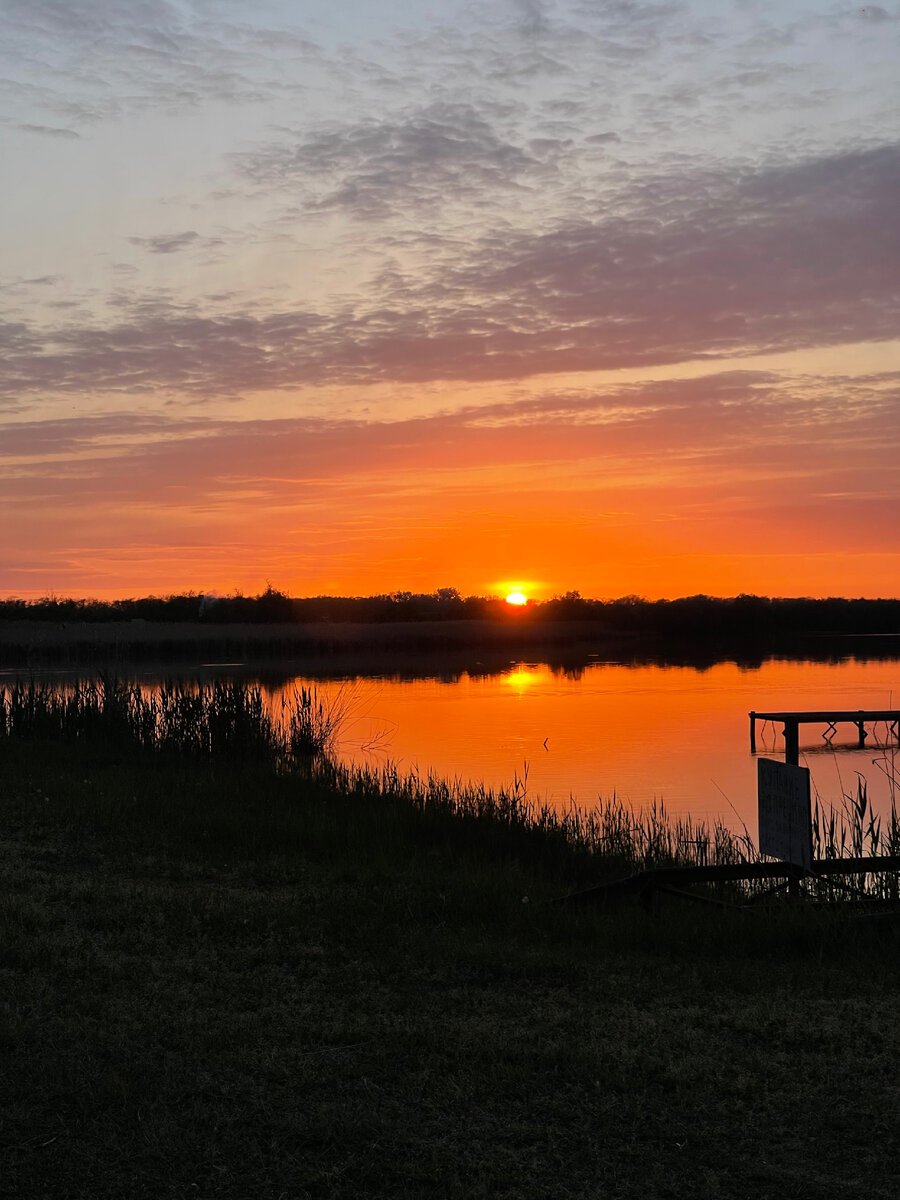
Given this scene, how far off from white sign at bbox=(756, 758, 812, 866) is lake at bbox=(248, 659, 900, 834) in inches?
202

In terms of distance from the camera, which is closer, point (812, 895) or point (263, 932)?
point (263, 932)

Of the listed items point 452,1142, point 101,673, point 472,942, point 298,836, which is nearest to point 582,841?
point 298,836

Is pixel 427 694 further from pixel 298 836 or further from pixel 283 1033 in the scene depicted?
pixel 283 1033

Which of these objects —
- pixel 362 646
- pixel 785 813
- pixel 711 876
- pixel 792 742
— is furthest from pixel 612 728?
pixel 362 646

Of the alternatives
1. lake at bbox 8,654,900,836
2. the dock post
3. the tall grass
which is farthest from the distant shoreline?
the dock post

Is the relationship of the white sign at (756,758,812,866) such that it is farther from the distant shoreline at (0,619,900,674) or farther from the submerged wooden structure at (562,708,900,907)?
the distant shoreline at (0,619,900,674)

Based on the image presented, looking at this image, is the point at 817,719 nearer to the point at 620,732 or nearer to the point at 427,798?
the point at 427,798

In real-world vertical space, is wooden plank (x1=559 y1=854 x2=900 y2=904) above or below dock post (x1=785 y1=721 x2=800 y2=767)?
below

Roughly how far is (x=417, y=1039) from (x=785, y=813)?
4750mm

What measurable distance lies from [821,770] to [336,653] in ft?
140

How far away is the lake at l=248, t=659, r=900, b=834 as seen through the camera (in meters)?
19.5

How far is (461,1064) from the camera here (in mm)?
4879

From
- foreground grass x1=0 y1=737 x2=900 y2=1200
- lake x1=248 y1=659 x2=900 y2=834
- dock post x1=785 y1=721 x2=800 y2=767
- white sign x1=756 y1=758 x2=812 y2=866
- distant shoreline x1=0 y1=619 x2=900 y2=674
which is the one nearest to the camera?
foreground grass x1=0 y1=737 x2=900 y2=1200

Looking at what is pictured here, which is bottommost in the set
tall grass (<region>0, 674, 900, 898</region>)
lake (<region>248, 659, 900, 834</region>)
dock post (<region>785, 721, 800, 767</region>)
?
lake (<region>248, 659, 900, 834</region>)
